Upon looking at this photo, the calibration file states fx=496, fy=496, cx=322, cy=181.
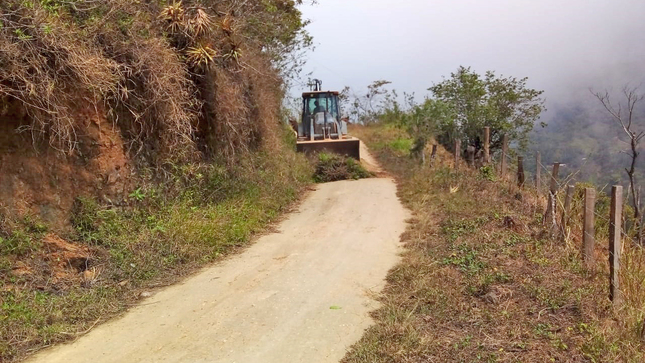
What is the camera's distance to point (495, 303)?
5184 mm

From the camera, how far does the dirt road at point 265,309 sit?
4523 mm

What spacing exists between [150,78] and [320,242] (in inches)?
151

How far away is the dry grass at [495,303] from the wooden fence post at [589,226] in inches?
7.1

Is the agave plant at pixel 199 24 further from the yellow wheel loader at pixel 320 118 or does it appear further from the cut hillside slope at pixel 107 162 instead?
the yellow wheel loader at pixel 320 118

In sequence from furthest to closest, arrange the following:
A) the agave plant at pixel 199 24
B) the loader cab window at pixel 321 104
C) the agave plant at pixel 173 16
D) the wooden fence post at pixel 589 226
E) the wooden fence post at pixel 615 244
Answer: the loader cab window at pixel 321 104 → the agave plant at pixel 199 24 → the agave plant at pixel 173 16 → the wooden fence post at pixel 589 226 → the wooden fence post at pixel 615 244

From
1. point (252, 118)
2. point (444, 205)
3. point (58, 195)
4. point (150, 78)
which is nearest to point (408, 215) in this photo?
point (444, 205)

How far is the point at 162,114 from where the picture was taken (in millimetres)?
8133

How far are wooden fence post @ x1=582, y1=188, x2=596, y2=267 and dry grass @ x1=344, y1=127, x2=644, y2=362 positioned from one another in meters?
0.18

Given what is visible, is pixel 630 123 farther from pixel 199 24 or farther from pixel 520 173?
pixel 199 24

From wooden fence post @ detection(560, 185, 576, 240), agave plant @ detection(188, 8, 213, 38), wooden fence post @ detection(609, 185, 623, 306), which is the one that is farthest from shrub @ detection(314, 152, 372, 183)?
wooden fence post @ detection(609, 185, 623, 306)

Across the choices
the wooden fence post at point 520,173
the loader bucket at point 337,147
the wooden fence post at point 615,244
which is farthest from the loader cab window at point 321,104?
the wooden fence post at point 615,244

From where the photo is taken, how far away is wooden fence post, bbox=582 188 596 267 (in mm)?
5676

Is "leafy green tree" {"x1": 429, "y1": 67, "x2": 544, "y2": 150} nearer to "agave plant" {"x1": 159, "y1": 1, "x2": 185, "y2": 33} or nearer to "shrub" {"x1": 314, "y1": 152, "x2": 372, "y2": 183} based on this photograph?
"shrub" {"x1": 314, "y1": 152, "x2": 372, "y2": 183}

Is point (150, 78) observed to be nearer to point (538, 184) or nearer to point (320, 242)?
point (320, 242)
